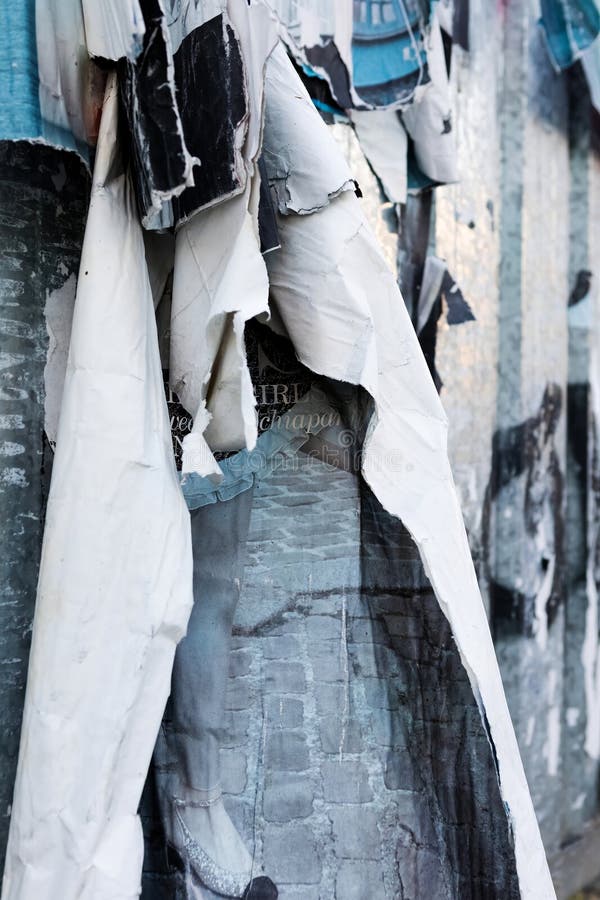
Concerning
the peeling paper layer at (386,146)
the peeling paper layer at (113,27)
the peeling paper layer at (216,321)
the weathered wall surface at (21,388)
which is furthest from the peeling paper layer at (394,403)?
the peeling paper layer at (386,146)

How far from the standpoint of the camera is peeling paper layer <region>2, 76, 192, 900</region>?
1216 millimetres

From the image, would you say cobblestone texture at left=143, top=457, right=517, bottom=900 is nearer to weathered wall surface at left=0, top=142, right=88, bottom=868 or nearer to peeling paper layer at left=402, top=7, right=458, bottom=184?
weathered wall surface at left=0, top=142, right=88, bottom=868

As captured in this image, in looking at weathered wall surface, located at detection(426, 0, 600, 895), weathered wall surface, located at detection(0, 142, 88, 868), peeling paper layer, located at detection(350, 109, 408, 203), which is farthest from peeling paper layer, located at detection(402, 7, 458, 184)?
weathered wall surface, located at detection(0, 142, 88, 868)

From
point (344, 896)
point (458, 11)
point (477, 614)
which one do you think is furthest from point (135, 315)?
point (458, 11)

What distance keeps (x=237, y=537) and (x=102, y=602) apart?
1.25ft

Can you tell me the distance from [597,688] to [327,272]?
7.93ft

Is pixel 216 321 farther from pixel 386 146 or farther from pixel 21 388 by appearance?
pixel 386 146

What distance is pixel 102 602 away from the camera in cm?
126

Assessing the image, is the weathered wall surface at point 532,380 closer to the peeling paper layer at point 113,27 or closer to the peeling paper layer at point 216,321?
the peeling paper layer at point 216,321

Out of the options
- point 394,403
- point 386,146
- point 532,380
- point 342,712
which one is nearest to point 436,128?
point 386,146

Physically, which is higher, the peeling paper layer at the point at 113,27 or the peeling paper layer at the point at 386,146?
the peeling paper layer at the point at 386,146

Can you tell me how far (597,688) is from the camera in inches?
127

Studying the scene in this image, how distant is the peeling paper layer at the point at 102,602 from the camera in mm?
1216

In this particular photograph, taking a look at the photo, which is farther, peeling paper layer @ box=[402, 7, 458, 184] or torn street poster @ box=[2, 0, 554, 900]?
peeling paper layer @ box=[402, 7, 458, 184]
